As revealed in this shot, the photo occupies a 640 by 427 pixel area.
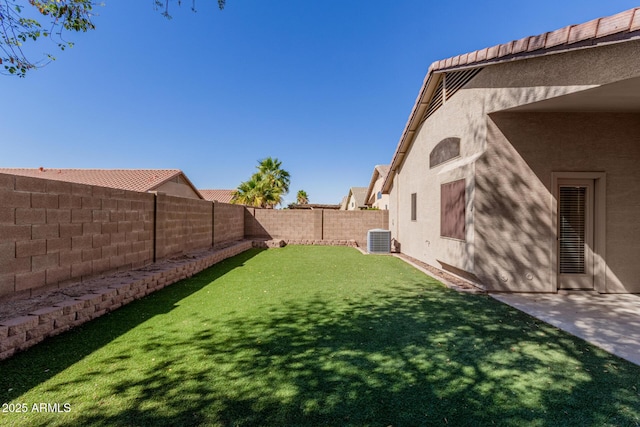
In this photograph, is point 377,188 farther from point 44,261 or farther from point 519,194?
point 44,261

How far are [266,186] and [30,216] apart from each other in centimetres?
2249

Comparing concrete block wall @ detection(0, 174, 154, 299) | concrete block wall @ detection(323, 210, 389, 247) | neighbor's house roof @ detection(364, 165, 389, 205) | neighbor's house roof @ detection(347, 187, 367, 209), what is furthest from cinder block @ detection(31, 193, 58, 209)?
neighbor's house roof @ detection(347, 187, 367, 209)

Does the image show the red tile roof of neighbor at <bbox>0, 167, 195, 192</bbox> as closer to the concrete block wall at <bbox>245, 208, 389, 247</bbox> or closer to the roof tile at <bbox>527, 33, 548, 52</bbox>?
the concrete block wall at <bbox>245, 208, 389, 247</bbox>

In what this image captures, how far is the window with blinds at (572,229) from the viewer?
6445mm

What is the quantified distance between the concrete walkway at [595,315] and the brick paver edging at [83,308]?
7252 mm

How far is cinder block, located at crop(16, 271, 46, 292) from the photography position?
4.04 meters

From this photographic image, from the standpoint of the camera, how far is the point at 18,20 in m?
4.43

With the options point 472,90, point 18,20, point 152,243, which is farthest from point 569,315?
point 18,20

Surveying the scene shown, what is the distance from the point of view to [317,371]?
2.94 metres

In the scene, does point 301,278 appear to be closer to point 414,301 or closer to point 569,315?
point 414,301

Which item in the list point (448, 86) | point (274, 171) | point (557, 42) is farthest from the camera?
point (274, 171)

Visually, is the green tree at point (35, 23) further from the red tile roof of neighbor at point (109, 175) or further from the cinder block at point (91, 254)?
the red tile roof of neighbor at point (109, 175)

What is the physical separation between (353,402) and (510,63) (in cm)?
705

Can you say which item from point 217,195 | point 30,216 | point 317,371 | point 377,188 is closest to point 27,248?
point 30,216
